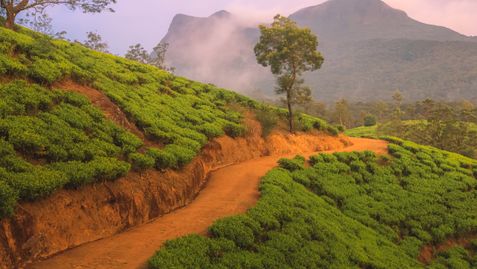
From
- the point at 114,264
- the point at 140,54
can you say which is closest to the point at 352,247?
the point at 114,264

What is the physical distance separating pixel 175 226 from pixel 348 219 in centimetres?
920

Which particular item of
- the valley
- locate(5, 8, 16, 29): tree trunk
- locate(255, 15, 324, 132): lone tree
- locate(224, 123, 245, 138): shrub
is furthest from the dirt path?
locate(5, 8, 16, 29): tree trunk

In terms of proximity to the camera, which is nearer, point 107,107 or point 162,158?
point 162,158

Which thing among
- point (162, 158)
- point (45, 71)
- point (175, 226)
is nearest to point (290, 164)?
point (162, 158)

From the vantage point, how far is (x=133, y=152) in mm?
15359

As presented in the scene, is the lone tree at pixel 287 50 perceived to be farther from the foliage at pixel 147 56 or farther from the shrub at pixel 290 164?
the foliage at pixel 147 56

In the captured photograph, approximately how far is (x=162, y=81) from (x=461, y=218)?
947 inches

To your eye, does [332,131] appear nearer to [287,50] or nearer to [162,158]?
[287,50]

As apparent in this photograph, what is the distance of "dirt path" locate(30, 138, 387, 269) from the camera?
9.76 metres

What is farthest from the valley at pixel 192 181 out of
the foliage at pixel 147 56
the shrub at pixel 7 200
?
the foliage at pixel 147 56

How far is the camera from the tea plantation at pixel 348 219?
11.5 m

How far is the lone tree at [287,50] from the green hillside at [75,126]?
5.93 metres

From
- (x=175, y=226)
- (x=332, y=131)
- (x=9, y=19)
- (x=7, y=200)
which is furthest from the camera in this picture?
(x=332, y=131)

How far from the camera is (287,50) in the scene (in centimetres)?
2869
